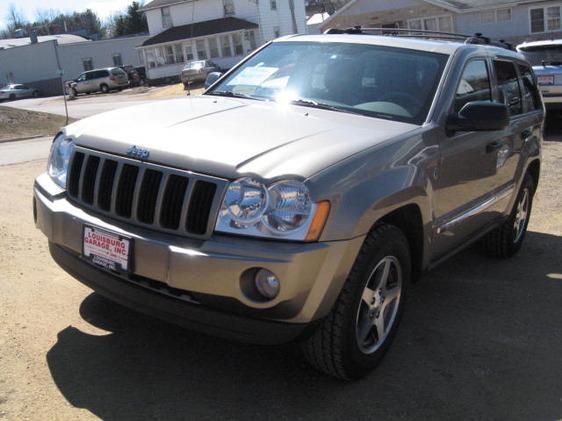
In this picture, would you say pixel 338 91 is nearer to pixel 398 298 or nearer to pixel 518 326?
pixel 398 298

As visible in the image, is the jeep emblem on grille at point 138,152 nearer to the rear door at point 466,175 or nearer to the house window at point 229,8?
the rear door at point 466,175

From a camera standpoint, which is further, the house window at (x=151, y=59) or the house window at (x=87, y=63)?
the house window at (x=87, y=63)

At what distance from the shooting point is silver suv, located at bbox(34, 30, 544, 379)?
2918 mm

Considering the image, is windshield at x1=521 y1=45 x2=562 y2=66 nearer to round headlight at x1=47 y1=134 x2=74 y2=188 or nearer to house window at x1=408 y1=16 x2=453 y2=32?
round headlight at x1=47 y1=134 x2=74 y2=188

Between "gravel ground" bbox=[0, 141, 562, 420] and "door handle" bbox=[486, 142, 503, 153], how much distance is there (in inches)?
43.2

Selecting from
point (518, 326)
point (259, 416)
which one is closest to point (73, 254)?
point (259, 416)

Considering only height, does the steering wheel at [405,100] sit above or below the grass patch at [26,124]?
above

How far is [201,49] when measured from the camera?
4878cm

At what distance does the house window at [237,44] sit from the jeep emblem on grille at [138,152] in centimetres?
4537

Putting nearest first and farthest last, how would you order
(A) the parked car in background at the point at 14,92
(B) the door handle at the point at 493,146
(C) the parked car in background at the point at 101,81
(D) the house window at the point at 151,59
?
(B) the door handle at the point at 493,146
(C) the parked car in background at the point at 101,81
(A) the parked car in background at the point at 14,92
(D) the house window at the point at 151,59

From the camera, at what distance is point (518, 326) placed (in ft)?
13.8

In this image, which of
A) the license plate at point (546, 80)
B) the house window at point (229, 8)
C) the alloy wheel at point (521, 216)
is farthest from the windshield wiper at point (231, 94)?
the house window at point (229, 8)

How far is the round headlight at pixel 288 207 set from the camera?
9.54ft

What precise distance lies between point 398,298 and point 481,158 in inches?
52.0
